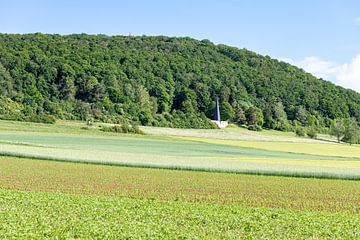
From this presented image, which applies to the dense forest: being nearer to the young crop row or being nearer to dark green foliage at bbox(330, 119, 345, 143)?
dark green foliage at bbox(330, 119, 345, 143)

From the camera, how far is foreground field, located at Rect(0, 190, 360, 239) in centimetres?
1730

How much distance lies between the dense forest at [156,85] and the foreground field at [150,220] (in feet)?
263

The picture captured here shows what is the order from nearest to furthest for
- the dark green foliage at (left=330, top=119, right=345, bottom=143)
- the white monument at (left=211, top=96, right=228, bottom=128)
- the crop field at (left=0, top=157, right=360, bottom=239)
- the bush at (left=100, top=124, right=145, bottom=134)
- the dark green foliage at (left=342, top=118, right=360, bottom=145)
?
the crop field at (left=0, top=157, right=360, bottom=239) < the bush at (left=100, top=124, right=145, bottom=134) < the dark green foliage at (left=342, top=118, right=360, bottom=145) < the dark green foliage at (left=330, top=119, right=345, bottom=143) < the white monument at (left=211, top=96, right=228, bottom=128)

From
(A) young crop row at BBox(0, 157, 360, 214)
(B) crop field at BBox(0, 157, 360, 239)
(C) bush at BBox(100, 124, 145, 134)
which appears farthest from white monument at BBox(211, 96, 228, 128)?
(B) crop field at BBox(0, 157, 360, 239)

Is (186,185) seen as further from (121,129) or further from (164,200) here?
(121,129)

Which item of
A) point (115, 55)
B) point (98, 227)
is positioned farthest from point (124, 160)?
point (115, 55)

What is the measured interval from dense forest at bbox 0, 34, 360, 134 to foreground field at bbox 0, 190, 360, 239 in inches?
3153

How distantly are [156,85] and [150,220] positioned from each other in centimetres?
13294

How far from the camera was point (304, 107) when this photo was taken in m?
159

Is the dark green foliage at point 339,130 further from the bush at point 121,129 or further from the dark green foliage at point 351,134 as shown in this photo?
the bush at point 121,129

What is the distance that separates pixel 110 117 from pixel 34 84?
2497 centimetres

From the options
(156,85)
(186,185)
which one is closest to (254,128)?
(156,85)

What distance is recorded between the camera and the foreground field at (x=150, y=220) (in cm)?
1730

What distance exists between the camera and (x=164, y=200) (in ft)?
83.7
